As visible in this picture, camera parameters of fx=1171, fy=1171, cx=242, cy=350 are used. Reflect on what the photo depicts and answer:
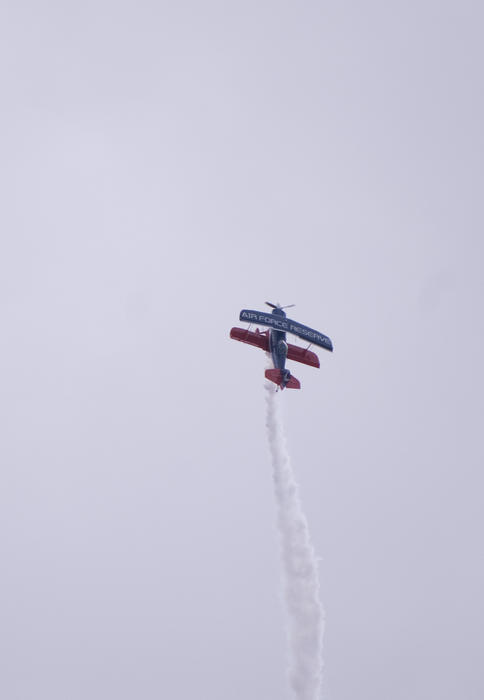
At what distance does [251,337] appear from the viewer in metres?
104

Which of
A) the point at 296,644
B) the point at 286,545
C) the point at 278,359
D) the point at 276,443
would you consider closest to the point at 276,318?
the point at 278,359

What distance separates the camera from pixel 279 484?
101562 millimetres

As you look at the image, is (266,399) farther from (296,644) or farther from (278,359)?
(296,644)

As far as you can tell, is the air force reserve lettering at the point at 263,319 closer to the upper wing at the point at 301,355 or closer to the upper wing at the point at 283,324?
the upper wing at the point at 283,324

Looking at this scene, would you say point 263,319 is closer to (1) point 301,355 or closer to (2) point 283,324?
(2) point 283,324

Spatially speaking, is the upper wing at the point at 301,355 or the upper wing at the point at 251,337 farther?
the upper wing at the point at 301,355

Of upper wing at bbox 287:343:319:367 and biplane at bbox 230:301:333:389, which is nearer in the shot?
biplane at bbox 230:301:333:389

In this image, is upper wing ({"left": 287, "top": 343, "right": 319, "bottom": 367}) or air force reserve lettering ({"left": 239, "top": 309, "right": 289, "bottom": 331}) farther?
upper wing ({"left": 287, "top": 343, "right": 319, "bottom": 367})

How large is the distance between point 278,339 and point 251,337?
243cm

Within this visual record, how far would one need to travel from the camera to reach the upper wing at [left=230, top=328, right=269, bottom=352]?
10367 cm

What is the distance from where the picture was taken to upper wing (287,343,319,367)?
106 m

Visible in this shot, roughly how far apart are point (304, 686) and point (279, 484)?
667 inches

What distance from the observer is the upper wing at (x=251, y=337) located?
104 m

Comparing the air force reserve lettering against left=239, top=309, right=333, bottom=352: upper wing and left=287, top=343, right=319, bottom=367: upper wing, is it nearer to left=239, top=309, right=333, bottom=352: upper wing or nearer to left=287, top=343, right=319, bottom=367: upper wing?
left=239, top=309, right=333, bottom=352: upper wing
